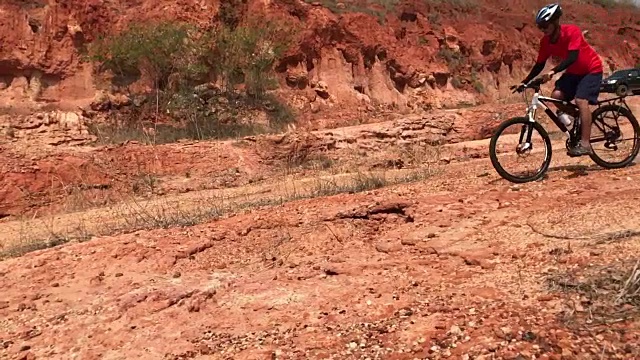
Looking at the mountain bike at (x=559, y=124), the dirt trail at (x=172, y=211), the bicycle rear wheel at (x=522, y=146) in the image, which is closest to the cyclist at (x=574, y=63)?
the mountain bike at (x=559, y=124)

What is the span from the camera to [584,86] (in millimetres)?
5352

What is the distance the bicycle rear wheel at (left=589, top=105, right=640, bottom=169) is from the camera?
5.63 meters

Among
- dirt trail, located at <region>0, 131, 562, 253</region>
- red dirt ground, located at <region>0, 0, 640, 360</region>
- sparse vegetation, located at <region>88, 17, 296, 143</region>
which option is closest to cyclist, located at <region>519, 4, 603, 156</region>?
red dirt ground, located at <region>0, 0, 640, 360</region>

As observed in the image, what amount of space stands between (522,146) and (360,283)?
9.83ft

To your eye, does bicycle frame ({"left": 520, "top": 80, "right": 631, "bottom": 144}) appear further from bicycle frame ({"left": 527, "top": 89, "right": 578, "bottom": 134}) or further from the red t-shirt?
the red t-shirt

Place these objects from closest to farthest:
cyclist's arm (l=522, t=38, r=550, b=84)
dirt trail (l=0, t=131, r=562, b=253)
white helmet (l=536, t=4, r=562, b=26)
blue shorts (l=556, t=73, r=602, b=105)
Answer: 1. white helmet (l=536, t=4, r=562, b=26)
2. blue shorts (l=556, t=73, r=602, b=105)
3. cyclist's arm (l=522, t=38, r=550, b=84)
4. dirt trail (l=0, t=131, r=562, b=253)

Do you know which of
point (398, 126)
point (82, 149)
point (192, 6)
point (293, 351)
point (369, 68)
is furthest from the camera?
point (369, 68)

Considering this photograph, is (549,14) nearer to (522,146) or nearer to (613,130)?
(522,146)

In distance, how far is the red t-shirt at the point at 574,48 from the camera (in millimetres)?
5227

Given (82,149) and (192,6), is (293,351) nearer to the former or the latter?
(82,149)

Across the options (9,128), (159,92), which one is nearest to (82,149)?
(9,128)

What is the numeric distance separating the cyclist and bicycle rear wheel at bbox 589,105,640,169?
0.32 m

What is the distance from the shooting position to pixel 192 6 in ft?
64.0

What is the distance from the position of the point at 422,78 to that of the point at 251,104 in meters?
10.2
